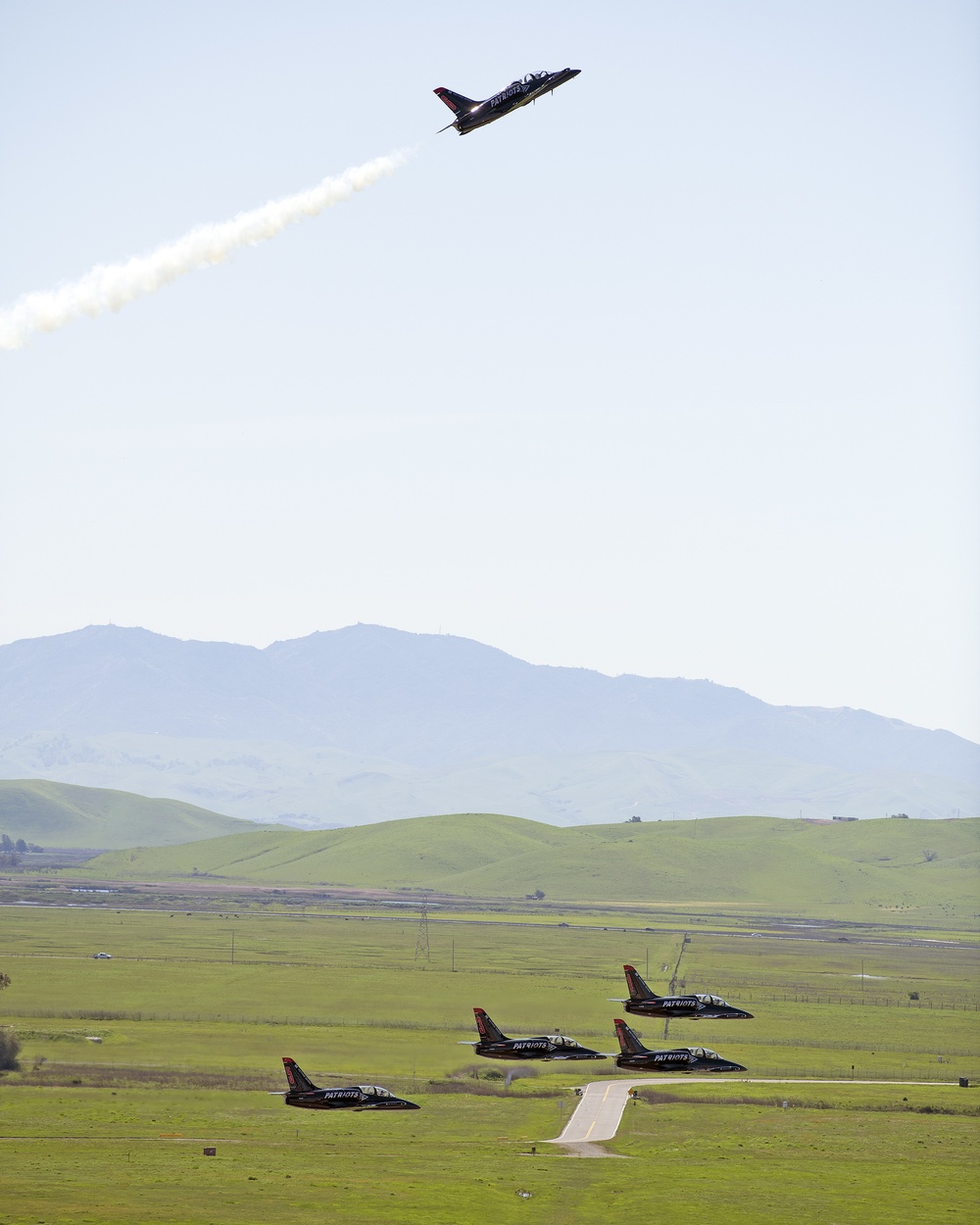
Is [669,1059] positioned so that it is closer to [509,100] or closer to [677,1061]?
[677,1061]

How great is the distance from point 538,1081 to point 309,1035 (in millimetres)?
29686

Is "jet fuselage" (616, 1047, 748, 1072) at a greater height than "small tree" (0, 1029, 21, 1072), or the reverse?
"jet fuselage" (616, 1047, 748, 1072)

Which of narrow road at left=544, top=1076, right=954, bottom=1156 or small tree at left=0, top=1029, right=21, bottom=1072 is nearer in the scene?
narrow road at left=544, top=1076, right=954, bottom=1156

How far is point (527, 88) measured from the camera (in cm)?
9556

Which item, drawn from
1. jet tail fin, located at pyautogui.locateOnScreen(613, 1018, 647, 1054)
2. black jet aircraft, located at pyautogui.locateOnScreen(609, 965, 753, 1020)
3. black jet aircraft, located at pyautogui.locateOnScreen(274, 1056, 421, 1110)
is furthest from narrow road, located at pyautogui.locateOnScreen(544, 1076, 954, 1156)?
black jet aircraft, located at pyautogui.locateOnScreen(609, 965, 753, 1020)

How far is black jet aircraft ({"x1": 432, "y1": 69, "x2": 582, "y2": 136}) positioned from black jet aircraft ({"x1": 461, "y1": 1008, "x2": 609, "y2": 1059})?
53.5 metres

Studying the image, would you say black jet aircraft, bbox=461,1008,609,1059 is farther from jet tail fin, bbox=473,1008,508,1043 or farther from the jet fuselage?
the jet fuselage

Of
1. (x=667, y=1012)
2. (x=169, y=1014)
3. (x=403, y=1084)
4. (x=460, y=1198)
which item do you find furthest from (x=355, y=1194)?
(x=169, y=1014)

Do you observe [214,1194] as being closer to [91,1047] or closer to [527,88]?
[91,1047]

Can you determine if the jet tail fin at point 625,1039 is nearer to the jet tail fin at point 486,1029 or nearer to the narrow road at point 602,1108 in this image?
the jet tail fin at point 486,1029

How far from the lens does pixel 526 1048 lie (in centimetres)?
8556

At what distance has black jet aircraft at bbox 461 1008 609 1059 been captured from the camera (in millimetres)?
83125

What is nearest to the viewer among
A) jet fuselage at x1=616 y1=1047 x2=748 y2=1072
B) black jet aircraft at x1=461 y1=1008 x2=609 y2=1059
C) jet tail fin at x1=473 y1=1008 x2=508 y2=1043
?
black jet aircraft at x1=461 y1=1008 x2=609 y2=1059

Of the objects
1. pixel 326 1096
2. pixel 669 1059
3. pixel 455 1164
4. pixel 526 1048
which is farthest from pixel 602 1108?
pixel 526 1048
